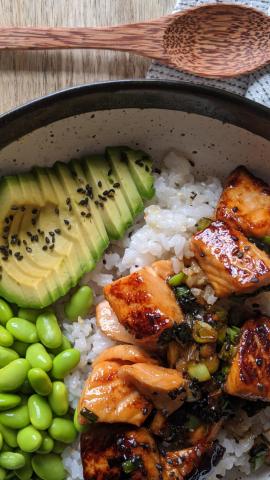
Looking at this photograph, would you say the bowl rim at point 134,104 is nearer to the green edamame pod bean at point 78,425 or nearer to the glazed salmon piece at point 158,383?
the glazed salmon piece at point 158,383

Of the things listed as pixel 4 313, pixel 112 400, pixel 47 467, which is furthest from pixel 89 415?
pixel 4 313

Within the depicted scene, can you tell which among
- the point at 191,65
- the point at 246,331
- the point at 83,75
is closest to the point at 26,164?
the point at 83,75

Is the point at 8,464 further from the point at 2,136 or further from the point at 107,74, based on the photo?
the point at 107,74

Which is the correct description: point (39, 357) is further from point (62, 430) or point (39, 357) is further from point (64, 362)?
point (62, 430)

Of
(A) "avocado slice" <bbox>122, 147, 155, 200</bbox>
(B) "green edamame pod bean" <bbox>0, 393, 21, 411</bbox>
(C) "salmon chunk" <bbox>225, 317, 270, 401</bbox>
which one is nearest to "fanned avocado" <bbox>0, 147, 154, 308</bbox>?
(A) "avocado slice" <bbox>122, 147, 155, 200</bbox>

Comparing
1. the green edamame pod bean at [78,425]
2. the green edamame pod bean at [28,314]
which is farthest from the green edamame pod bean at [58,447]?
the green edamame pod bean at [28,314]
